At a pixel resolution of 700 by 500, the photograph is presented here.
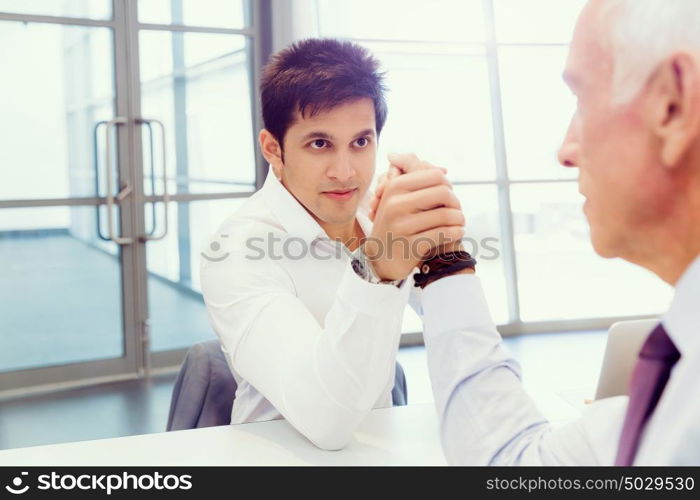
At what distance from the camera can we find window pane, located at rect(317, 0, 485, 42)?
5421 mm

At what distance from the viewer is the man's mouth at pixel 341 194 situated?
190 centimetres

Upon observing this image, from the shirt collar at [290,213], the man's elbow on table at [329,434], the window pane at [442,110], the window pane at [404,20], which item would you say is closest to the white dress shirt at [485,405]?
the man's elbow on table at [329,434]

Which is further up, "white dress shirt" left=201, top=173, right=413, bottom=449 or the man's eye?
the man's eye

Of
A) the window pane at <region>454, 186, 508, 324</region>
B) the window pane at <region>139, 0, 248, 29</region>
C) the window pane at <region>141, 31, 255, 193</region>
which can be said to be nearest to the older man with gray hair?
the window pane at <region>141, 31, 255, 193</region>

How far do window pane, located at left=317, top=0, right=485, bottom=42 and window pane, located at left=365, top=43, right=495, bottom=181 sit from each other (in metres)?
0.11

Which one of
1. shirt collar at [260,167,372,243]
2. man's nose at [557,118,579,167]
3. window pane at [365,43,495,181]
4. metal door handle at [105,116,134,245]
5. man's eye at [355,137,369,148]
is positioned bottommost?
man's nose at [557,118,579,167]

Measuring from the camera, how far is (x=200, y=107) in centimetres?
502

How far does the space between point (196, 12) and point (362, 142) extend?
3.43 meters

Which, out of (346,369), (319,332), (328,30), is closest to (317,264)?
(319,332)

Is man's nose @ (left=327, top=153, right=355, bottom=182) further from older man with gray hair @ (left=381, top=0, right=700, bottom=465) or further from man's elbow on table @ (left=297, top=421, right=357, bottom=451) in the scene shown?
older man with gray hair @ (left=381, top=0, right=700, bottom=465)

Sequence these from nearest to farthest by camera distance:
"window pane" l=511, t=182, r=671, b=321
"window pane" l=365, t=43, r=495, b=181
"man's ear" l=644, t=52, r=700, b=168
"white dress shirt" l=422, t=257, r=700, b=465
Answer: "man's ear" l=644, t=52, r=700, b=168 → "white dress shirt" l=422, t=257, r=700, b=465 → "window pane" l=365, t=43, r=495, b=181 → "window pane" l=511, t=182, r=671, b=321

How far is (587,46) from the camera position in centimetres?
67

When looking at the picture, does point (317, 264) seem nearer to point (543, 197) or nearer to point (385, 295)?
point (385, 295)

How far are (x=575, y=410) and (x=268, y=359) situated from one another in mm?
682
